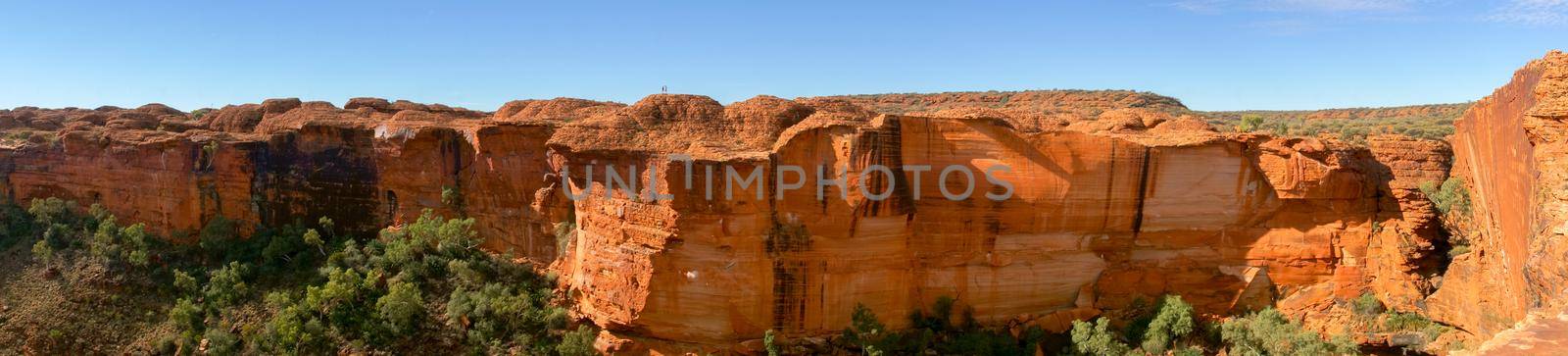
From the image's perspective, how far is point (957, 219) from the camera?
20562mm

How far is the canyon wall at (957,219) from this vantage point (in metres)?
19.3

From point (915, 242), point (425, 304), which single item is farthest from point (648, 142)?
point (425, 304)

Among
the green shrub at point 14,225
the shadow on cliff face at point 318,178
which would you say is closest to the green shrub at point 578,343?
the shadow on cliff face at point 318,178

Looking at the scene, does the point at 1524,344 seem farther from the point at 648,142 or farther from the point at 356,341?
the point at 356,341

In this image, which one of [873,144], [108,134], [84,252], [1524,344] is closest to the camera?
[1524,344]

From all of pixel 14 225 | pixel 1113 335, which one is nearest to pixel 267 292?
pixel 14 225

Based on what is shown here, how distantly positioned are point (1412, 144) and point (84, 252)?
129ft

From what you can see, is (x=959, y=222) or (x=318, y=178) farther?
(x=318, y=178)

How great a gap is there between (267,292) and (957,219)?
2058 centimetres

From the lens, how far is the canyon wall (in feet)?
63.5

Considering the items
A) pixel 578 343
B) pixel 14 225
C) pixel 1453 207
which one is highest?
pixel 1453 207

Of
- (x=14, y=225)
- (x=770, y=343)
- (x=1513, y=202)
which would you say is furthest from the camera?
(x=14, y=225)

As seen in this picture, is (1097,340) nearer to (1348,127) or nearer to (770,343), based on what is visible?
(770,343)

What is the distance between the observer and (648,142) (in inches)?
789
